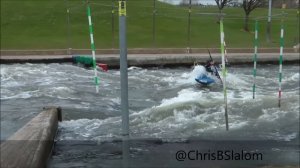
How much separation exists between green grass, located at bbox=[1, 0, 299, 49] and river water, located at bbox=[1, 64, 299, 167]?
36.3 feet

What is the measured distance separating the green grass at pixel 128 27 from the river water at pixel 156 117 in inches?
435

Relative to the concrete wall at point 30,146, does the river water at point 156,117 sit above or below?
below

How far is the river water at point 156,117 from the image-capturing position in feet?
34.5

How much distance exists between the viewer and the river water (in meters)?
10.5

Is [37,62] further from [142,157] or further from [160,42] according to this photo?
[142,157]

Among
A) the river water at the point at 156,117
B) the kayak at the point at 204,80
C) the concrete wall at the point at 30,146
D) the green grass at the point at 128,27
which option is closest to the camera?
the concrete wall at the point at 30,146

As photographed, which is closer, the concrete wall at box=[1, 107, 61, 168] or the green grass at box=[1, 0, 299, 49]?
the concrete wall at box=[1, 107, 61, 168]

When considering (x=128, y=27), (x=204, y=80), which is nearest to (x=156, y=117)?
(x=204, y=80)

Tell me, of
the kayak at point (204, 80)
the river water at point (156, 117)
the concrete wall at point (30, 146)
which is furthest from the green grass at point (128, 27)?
the concrete wall at point (30, 146)

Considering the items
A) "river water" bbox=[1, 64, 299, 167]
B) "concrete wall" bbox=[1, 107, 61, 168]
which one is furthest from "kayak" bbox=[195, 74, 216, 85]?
"concrete wall" bbox=[1, 107, 61, 168]

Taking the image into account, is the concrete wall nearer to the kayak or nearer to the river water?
the river water

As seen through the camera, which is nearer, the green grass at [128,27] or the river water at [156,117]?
the river water at [156,117]

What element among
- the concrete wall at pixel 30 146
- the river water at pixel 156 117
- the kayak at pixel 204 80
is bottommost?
the river water at pixel 156 117

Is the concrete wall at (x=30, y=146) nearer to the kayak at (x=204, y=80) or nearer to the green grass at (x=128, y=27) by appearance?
the kayak at (x=204, y=80)
